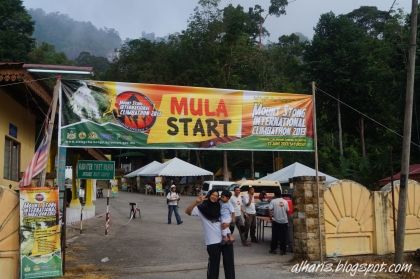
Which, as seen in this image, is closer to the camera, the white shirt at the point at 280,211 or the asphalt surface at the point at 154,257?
the asphalt surface at the point at 154,257

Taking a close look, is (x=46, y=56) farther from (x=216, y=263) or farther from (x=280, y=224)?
(x=216, y=263)

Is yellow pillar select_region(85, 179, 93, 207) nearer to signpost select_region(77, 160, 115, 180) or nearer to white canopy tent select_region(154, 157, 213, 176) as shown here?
signpost select_region(77, 160, 115, 180)

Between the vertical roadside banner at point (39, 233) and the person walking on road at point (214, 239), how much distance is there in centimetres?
256

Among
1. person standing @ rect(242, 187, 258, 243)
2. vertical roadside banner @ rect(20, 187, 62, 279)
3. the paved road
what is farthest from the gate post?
vertical roadside banner @ rect(20, 187, 62, 279)

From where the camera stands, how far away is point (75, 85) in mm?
10375

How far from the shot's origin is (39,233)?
350 inches

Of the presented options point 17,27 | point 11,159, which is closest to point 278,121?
point 11,159

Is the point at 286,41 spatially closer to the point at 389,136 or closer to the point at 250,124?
the point at 389,136

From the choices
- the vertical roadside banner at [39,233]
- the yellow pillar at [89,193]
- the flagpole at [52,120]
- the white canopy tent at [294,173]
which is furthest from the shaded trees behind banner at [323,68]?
the vertical roadside banner at [39,233]

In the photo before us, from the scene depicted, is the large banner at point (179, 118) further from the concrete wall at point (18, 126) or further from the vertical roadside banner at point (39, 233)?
the concrete wall at point (18, 126)

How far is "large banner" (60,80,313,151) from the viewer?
10.3 m

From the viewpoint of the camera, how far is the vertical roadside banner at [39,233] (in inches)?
345

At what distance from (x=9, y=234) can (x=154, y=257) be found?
173 inches

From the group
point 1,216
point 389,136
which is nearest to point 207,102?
point 1,216
